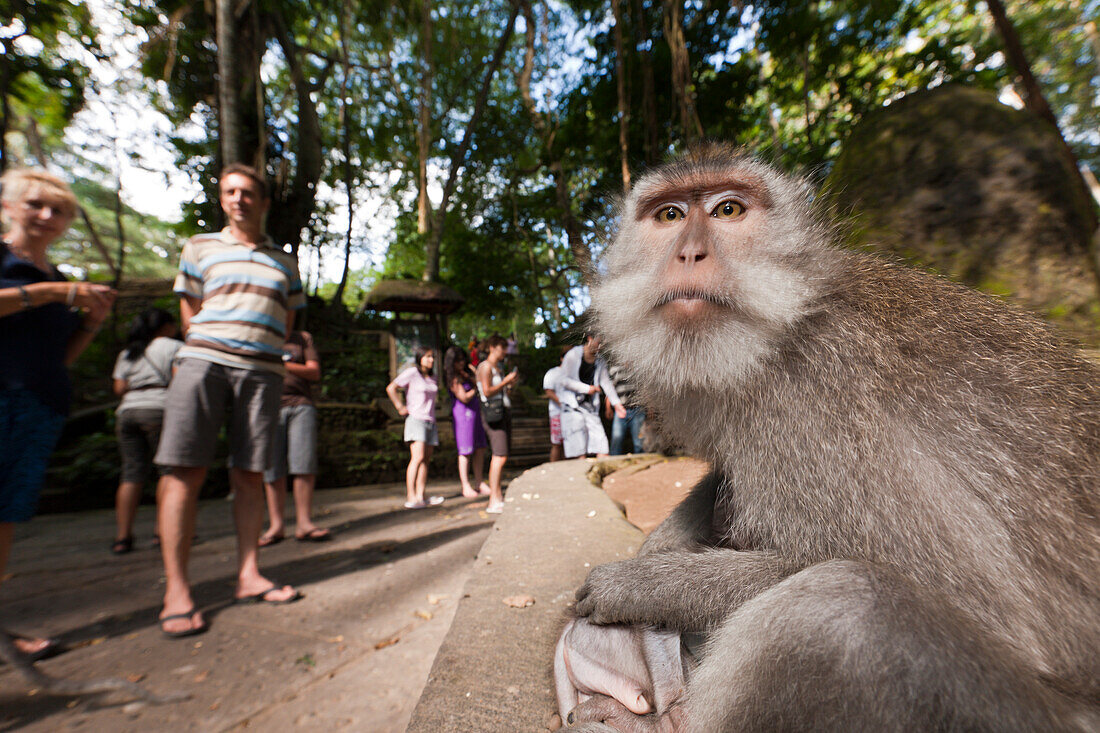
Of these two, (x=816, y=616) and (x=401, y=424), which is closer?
(x=816, y=616)

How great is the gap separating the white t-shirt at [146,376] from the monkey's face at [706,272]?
13.0 feet

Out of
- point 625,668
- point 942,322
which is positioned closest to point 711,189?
point 942,322

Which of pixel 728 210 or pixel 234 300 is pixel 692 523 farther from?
pixel 234 300

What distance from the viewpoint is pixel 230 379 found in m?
2.72

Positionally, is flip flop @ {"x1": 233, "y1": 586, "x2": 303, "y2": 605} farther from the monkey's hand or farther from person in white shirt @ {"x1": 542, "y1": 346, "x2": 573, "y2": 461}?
person in white shirt @ {"x1": 542, "y1": 346, "x2": 573, "y2": 461}

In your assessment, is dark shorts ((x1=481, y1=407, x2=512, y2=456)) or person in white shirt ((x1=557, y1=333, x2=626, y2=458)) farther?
person in white shirt ((x1=557, y1=333, x2=626, y2=458))

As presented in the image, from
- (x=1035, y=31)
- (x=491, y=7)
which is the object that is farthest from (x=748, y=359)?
(x=1035, y=31)

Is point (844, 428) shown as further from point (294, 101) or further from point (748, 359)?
point (294, 101)

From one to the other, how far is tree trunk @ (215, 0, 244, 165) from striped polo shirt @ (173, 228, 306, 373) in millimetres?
3778

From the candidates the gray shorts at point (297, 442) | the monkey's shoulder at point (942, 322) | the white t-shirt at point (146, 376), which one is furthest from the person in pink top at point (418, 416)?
the monkey's shoulder at point (942, 322)

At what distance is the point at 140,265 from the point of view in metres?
38.8

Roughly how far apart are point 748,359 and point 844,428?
0.89 ft

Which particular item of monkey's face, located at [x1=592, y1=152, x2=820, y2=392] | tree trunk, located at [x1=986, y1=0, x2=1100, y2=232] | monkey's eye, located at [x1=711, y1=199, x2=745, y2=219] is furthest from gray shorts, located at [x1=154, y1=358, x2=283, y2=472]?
tree trunk, located at [x1=986, y1=0, x2=1100, y2=232]

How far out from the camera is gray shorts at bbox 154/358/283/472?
2520 millimetres
